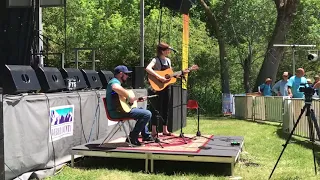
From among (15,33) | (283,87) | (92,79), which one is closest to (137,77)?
(92,79)

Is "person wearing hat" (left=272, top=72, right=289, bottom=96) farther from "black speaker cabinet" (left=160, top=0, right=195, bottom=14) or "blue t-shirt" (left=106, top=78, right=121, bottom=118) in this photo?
"blue t-shirt" (left=106, top=78, right=121, bottom=118)

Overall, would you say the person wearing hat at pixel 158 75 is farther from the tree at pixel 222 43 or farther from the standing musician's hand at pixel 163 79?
the tree at pixel 222 43

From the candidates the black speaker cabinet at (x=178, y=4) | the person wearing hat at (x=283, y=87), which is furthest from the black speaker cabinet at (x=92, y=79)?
the person wearing hat at (x=283, y=87)

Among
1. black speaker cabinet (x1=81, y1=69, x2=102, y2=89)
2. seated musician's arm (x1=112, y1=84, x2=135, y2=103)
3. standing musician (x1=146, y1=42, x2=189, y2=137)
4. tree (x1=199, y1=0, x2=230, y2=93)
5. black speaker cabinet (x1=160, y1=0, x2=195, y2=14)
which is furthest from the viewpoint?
tree (x1=199, y1=0, x2=230, y2=93)

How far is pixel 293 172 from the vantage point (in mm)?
6297

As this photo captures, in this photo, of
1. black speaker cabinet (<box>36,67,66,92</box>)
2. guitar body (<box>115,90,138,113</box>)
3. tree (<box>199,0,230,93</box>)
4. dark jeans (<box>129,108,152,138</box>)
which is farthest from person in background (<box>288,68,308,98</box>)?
tree (<box>199,0,230,93</box>)

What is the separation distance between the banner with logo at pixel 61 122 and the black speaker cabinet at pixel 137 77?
11.4ft

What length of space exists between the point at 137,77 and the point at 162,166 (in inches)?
146

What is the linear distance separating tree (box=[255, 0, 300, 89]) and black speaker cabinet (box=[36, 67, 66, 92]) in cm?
1402

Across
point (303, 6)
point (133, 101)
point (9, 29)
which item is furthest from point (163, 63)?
point (303, 6)

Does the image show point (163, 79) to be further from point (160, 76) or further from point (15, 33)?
point (15, 33)

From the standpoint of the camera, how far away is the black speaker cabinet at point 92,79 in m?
8.35

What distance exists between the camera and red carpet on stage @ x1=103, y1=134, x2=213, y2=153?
639cm

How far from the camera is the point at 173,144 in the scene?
691cm
